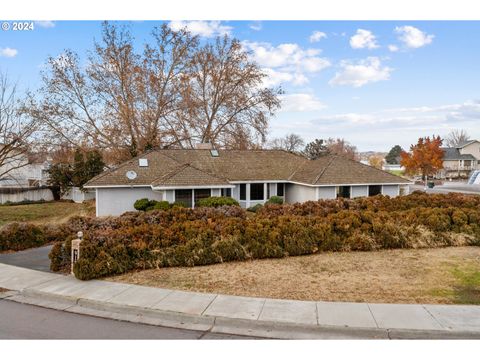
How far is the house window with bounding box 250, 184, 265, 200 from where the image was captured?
82.9 feet

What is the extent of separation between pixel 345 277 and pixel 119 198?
1666cm

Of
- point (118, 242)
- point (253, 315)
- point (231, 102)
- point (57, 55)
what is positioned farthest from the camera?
point (231, 102)

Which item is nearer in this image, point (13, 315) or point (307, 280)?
point (13, 315)

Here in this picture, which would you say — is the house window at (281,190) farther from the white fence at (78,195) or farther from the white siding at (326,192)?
the white fence at (78,195)

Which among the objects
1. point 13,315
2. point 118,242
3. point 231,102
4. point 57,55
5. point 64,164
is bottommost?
point 13,315

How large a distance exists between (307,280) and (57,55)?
32553 millimetres

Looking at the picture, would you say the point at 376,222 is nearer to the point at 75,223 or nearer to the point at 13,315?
the point at 13,315

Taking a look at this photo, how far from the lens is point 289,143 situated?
2908 inches

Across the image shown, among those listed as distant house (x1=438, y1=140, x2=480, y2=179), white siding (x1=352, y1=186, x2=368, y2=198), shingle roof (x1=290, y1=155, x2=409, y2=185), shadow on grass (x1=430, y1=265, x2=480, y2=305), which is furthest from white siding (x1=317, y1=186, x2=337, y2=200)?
distant house (x1=438, y1=140, x2=480, y2=179)

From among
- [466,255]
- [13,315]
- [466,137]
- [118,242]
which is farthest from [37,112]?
A: [466,137]

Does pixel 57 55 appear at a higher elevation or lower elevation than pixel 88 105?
higher

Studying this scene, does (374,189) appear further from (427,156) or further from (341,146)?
(341,146)

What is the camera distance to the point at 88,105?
32469 mm

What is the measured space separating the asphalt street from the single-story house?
45.3 feet
